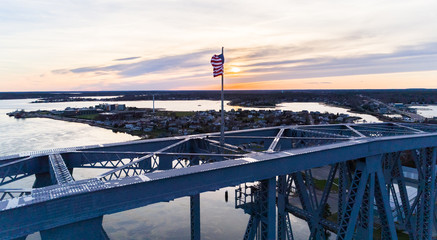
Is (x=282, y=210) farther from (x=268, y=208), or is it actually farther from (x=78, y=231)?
(x=78, y=231)

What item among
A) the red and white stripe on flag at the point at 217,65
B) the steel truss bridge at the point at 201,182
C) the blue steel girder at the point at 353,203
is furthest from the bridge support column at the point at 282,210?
the red and white stripe on flag at the point at 217,65

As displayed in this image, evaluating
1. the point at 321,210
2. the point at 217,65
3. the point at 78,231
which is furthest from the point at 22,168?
the point at 321,210

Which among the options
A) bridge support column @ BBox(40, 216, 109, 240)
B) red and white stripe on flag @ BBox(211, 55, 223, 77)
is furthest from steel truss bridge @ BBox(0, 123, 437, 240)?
red and white stripe on flag @ BBox(211, 55, 223, 77)

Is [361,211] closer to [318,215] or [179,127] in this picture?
[318,215]

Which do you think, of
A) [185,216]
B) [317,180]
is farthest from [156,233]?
[317,180]

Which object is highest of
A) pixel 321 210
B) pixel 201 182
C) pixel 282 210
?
pixel 201 182

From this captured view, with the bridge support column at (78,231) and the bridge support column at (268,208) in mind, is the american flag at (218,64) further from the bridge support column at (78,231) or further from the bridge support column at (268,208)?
the bridge support column at (78,231)
